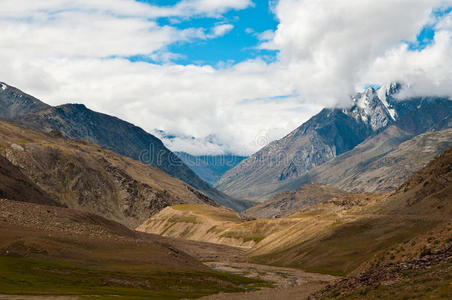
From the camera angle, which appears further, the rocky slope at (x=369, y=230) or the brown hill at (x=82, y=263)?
the rocky slope at (x=369, y=230)

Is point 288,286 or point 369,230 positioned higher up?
point 369,230

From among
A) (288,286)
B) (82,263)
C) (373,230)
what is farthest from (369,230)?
(82,263)

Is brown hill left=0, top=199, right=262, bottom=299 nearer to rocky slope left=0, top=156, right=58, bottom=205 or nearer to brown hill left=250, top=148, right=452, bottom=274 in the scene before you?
rocky slope left=0, top=156, right=58, bottom=205

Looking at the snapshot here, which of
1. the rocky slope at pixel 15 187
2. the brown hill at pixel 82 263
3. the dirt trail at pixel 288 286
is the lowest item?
the dirt trail at pixel 288 286

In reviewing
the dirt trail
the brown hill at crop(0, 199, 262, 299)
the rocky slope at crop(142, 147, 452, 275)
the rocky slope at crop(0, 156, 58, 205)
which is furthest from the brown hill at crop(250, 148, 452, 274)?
the rocky slope at crop(0, 156, 58, 205)

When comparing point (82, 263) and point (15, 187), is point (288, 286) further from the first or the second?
point (15, 187)

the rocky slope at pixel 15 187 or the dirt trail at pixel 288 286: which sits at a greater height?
the rocky slope at pixel 15 187

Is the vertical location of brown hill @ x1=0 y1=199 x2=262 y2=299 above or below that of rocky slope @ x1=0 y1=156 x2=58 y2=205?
below

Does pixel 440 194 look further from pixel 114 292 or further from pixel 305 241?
pixel 114 292

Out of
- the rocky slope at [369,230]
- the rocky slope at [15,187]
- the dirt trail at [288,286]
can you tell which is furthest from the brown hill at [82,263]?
the rocky slope at [369,230]

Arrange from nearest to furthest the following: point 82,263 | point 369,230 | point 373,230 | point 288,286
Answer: point 82,263 < point 288,286 < point 373,230 < point 369,230

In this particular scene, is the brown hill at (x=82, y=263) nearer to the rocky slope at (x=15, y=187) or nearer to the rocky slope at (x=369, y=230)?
the rocky slope at (x=15, y=187)

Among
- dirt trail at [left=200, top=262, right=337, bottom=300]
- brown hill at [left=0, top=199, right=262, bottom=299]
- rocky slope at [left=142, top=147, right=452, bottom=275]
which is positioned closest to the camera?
brown hill at [left=0, top=199, right=262, bottom=299]

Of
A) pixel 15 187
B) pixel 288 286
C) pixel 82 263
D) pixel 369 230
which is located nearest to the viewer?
pixel 82 263
